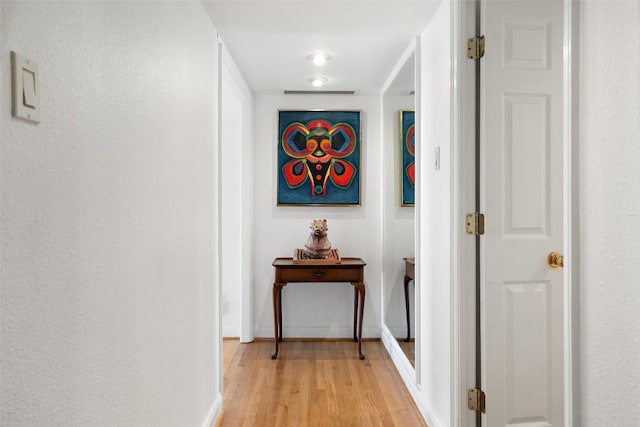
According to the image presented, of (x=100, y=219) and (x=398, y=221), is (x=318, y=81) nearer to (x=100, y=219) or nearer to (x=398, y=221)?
(x=398, y=221)

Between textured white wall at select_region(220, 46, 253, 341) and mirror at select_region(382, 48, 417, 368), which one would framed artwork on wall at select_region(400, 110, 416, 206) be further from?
textured white wall at select_region(220, 46, 253, 341)

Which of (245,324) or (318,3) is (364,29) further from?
(245,324)

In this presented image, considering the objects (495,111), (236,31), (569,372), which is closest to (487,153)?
(495,111)

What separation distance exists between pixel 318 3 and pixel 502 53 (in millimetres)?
941

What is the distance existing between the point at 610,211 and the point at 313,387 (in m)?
2.39

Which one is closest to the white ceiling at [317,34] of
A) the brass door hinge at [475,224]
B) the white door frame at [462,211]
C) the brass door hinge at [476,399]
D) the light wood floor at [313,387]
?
the white door frame at [462,211]

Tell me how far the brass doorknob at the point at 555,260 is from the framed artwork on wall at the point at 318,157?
2.12m

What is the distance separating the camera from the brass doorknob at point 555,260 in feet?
6.30

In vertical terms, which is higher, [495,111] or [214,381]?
[495,111]

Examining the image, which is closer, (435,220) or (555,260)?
(555,260)

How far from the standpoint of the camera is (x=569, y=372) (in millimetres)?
1087

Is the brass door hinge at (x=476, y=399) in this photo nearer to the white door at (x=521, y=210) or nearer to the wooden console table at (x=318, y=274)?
the white door at (x=521, y=210)

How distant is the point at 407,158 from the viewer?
3.37 meters

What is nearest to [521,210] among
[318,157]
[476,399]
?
[476,399]
